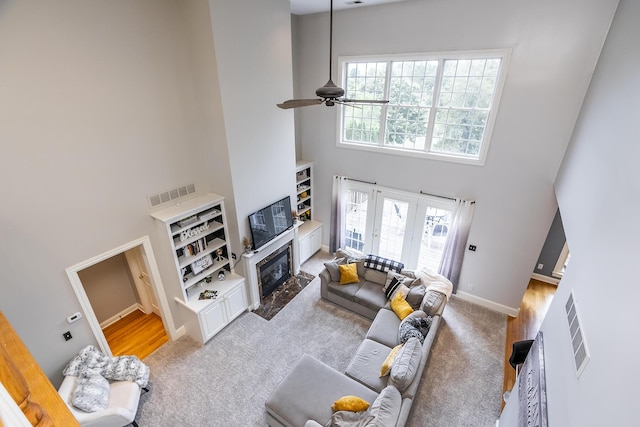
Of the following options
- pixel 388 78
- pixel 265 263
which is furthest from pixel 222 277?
pixel 388 78

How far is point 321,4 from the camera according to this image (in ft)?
18.3

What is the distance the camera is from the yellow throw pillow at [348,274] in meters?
6.13

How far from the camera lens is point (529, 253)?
5504 mm

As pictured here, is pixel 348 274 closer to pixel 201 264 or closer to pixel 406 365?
pixel 406 365

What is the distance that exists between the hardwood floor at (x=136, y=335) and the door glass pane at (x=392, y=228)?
4.95 m

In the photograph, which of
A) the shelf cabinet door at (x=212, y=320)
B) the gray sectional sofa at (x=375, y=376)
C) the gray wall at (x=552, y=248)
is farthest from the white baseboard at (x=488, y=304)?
the shelf cabinet door at (x=212, y=320)

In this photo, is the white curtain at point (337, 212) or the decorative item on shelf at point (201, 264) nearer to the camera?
the decorative item on shelf at point (201, 264)

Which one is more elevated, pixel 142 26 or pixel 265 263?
pixel 142 26

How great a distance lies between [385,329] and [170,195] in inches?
166

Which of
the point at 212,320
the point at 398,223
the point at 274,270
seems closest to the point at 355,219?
the point at 398,223

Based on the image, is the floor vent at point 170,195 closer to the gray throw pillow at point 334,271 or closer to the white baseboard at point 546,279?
the gray throw pillow at point 334,271

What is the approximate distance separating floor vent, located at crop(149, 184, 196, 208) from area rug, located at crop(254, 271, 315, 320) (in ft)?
9.00

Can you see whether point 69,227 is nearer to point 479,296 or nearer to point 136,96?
point 136,96

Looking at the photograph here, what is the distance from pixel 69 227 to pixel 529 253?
7.29 metres
